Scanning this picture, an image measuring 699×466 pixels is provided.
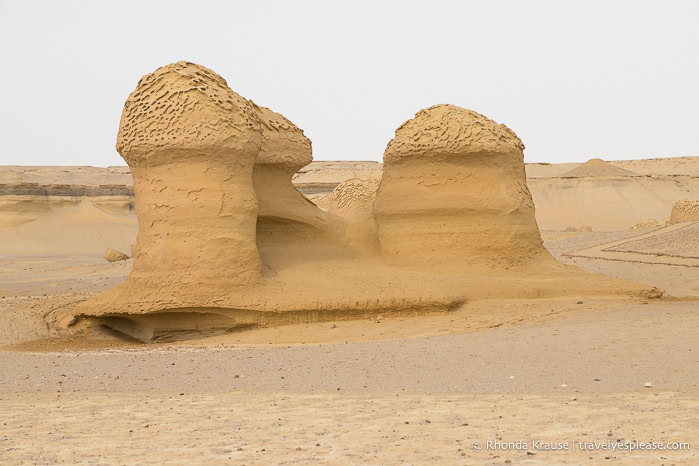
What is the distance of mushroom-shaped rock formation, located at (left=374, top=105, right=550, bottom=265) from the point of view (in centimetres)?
1158

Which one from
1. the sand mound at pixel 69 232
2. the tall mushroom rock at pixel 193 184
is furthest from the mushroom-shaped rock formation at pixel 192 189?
the sand mound at pixel 69 232

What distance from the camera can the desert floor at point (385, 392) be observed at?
176 inches

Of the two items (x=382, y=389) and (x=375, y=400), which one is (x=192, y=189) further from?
(x=375, y=400)

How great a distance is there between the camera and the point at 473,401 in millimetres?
5629

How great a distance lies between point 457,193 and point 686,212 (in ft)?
57.7

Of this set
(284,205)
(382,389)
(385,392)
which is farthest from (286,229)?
(385,392)

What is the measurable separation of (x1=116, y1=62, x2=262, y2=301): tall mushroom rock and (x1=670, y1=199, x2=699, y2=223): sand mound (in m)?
19.3

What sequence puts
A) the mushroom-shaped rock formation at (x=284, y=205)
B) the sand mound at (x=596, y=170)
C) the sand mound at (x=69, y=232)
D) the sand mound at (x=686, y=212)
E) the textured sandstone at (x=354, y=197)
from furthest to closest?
1. the sand mound at (x=596, y=170)
2. the sand mound at (x=69, y=232)
3. the sand mound at (x=686, y=212)
4. the textured sandstone at (x=354, y=197)
5. the mushroom-shaped rock formation at (x=284, y=205)

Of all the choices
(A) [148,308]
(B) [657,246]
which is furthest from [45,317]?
(B) [657,246]

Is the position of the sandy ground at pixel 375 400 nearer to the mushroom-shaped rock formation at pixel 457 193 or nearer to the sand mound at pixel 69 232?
the mushroom-shaped rock formation at pixel 457 193

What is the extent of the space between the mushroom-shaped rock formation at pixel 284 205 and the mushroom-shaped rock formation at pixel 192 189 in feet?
4.21

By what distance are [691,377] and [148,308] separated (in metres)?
6.49

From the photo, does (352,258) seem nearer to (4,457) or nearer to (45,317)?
(45,317)

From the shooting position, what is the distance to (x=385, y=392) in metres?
A: 6.11
